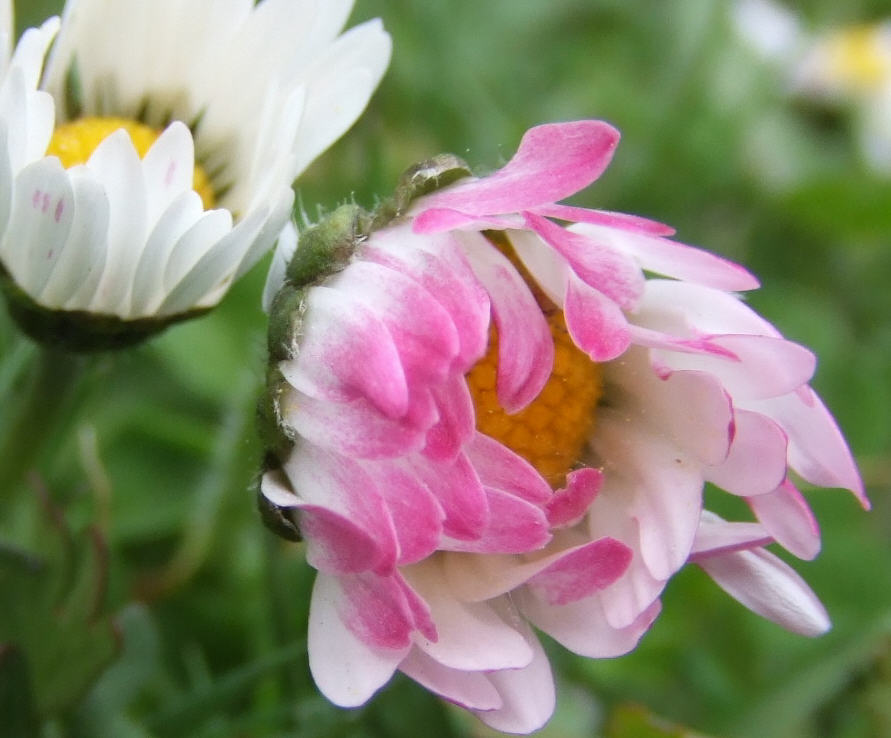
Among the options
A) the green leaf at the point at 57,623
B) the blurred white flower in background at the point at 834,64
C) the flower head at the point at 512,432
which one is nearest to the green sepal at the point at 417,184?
the flower head at the point at 512,432

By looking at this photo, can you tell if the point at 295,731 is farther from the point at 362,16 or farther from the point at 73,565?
the point at 362,16

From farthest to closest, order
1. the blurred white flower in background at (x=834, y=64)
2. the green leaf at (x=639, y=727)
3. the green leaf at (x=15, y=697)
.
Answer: the blurred white flower in background at (x=834, y=64) < the green leaf at (x=639, y=727) < the green leaf at (x=15, y=697)

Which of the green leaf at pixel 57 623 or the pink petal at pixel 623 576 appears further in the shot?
the green leaf at pixel 57 623

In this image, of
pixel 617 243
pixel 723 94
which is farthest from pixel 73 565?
pixel 723 94

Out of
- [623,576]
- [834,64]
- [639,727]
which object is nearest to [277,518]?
[623,576]

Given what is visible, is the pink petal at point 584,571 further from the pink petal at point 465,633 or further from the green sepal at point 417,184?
the green sepal at point 417,184

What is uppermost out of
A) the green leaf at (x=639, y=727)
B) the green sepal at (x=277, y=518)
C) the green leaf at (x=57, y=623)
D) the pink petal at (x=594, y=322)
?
the pink petal at (x=594, y=322)

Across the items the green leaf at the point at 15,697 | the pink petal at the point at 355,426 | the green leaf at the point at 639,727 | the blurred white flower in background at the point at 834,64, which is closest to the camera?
the pink petal at the point at 355,426
